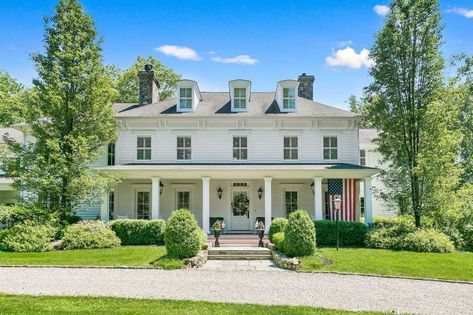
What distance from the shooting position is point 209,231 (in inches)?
834

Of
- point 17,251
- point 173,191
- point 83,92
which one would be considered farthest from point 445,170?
point 17,251

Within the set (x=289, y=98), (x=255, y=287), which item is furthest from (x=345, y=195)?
(x=255, y=287)

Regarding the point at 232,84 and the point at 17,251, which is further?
the point at 232,84

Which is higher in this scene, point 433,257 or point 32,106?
point 32,106

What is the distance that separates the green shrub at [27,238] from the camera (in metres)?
16.1

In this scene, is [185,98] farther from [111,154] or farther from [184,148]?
[111,154]

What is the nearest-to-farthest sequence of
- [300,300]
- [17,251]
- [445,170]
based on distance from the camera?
[300,300]
[17,251]
[445,170]

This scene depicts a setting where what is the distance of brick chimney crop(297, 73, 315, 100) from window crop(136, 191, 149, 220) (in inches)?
481

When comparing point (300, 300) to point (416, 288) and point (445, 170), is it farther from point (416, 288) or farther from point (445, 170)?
point (445, 170)

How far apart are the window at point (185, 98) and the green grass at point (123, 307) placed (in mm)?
16148

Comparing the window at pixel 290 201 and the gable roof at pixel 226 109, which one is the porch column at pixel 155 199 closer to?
the gable roof at pixel 226 109

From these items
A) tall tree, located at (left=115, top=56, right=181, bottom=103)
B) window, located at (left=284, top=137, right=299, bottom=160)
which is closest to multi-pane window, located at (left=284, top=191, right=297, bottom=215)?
window, located at (left=284, top=137, right=299, bottom=160)

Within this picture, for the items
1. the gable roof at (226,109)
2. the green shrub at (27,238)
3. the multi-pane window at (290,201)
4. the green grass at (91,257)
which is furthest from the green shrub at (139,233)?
the multi-pane window at (290,201)

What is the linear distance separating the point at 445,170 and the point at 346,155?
5.93 metres
